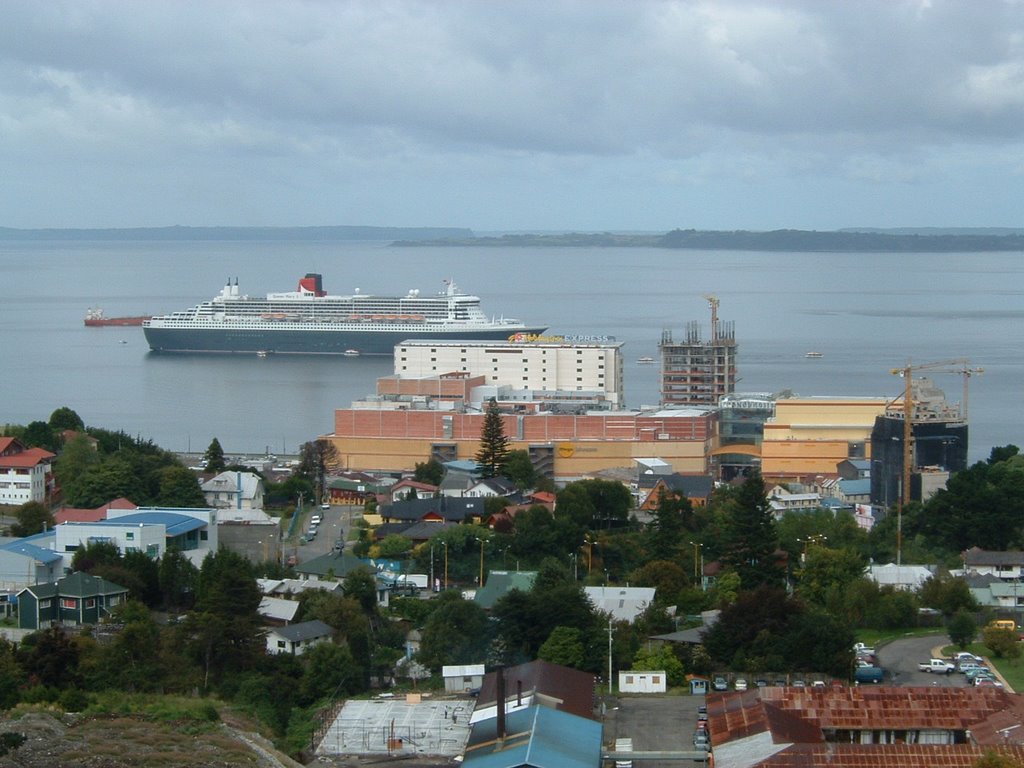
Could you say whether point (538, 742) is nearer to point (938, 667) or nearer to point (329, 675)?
point (329, 675)

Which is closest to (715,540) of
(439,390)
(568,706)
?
(568,706)

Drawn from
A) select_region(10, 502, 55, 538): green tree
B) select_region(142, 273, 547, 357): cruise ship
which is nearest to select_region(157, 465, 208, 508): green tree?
select_region(10, 502, 55, 538): green tree

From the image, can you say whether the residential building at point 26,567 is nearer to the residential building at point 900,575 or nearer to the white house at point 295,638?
the white house at point 295,638

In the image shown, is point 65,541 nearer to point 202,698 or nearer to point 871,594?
point 202,698

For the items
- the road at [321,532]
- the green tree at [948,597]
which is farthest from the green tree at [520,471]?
the green tree at [948,597]

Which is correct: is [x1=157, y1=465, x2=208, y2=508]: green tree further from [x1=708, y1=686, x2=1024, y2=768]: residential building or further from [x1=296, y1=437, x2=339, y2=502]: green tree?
[x1=708, y1=686, x2=1024, y2=768]: residential building
